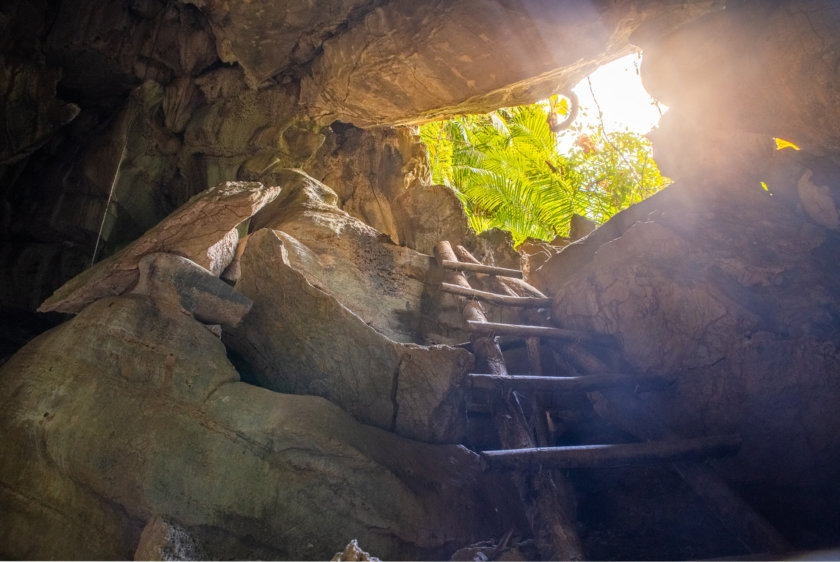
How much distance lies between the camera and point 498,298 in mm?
5730

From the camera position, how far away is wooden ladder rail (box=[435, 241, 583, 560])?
131 inches

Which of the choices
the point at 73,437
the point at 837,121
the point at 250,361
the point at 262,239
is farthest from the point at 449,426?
the point at 837,121

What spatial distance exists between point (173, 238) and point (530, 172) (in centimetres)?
1026

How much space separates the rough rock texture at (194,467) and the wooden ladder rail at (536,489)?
0.27 metres

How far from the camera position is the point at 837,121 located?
4.03 metres

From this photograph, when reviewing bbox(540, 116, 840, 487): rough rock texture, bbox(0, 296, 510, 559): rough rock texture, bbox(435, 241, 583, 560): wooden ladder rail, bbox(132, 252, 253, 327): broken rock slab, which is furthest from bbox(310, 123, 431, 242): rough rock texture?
bbox(0, 296, 510, 559): rough rock texture

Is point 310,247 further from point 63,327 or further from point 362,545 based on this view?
point 362,545

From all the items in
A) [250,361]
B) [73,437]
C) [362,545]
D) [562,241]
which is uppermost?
[562,241]

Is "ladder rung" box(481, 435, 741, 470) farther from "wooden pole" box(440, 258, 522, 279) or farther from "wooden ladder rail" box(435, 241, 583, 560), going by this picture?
"wooden pole" box(440, 258, 522, 279)

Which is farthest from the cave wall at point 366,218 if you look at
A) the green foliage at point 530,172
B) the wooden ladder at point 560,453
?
the green foliage at point 530,172

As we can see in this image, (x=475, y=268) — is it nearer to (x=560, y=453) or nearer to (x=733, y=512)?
(x=560, y=453)

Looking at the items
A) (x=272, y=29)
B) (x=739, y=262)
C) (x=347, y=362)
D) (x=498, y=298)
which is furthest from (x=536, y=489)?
(x=272, y=29)

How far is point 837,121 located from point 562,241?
5200 mm

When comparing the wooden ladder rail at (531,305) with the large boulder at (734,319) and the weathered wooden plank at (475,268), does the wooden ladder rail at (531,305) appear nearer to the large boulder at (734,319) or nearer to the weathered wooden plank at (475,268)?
the weathered wooden plank at (475,268)
